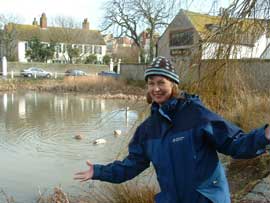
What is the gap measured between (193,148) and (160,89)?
0.42m

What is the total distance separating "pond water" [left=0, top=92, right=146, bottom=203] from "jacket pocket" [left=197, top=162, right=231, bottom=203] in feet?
8.13

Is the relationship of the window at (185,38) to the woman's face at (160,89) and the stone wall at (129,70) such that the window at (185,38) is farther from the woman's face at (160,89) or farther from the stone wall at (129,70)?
the stone wall at (129,70)

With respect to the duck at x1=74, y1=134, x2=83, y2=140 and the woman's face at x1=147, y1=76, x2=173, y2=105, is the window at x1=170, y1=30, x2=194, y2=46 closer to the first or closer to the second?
the woman's face at x1=147, y1=76, x2=173, y2=105

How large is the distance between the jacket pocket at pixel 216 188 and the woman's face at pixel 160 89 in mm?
488

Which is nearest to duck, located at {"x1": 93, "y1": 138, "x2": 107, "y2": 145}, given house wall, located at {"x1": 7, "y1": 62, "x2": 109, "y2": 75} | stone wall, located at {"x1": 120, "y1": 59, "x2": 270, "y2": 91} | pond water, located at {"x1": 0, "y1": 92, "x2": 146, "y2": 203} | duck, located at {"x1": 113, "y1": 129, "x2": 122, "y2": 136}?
pond water, located at {"x1": 0, "y1": 92, "x2": 146, "y2": 203}

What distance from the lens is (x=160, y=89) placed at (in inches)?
97.0

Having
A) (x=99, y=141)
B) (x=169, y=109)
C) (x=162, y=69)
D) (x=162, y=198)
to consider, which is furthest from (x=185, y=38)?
(x=99, y=141)

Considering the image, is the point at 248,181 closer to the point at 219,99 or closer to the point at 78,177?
the point at 219,99

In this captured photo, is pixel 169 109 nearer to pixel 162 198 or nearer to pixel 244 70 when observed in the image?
pixel 162 198

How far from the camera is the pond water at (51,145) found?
7.70 metres

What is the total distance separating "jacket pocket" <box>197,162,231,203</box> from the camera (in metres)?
2.24

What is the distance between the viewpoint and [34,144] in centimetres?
1212

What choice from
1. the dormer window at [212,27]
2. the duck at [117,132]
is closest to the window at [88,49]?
the duck at [117,132]

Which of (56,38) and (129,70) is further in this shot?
(56,38)
